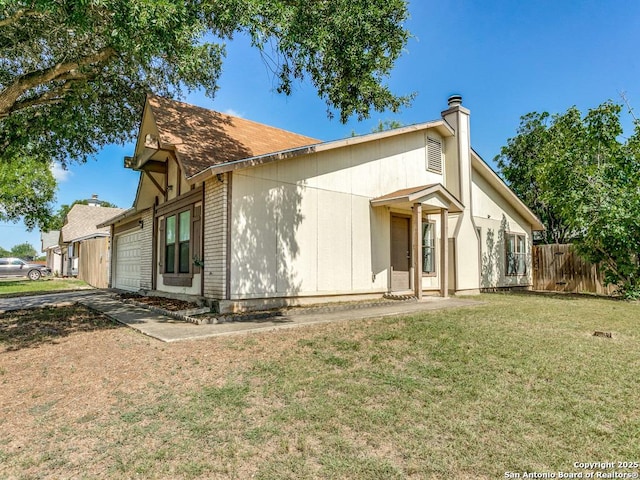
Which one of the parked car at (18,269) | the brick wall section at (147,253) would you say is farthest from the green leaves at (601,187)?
the parked car at (18,269)

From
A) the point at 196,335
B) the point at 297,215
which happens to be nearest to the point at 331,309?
the point at 297,215

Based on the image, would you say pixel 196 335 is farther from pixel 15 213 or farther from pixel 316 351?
pixel 15 213

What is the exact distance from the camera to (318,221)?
9734mm

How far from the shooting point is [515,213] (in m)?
16.0

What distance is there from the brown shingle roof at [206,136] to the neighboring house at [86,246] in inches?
331

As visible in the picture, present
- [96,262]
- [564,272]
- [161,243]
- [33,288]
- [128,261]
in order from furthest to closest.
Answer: [96,262]
[33,288]
[564,272]
[128,261]
[161,243]

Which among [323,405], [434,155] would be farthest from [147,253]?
[323,405]

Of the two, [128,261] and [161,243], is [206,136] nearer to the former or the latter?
[161,243]

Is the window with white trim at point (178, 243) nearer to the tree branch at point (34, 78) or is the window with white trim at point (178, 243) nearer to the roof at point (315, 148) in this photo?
the roof at point (315, 148)

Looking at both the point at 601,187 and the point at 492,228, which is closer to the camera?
the point at 601,187

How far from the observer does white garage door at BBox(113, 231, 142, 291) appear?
14430 millimetres

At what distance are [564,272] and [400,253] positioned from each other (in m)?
8.74

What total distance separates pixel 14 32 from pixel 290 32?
605cm

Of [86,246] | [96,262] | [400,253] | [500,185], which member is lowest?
[96,262]
